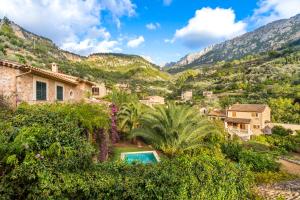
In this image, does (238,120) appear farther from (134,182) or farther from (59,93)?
(134,182)

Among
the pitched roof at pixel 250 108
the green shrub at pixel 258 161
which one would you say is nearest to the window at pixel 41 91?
the green shrub at pixel 258 161

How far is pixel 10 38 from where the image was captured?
169 ft

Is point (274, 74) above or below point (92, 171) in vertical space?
above

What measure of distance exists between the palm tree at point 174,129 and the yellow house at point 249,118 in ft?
107

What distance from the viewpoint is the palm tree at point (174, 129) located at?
15.6 m

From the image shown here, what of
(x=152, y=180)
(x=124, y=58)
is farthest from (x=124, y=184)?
(x=124, y=58)

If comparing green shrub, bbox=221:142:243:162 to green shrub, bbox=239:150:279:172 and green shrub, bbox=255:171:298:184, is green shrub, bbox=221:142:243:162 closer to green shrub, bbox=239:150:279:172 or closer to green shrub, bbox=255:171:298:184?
green shrub, bbox=239:150:279:172

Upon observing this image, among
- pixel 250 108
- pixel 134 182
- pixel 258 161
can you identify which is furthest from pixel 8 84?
pixel 250 108

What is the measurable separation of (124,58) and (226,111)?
114 meters

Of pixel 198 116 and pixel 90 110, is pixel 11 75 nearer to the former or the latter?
pixel 90 110

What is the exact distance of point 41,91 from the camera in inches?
630

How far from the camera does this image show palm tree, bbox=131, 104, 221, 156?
15578 mm

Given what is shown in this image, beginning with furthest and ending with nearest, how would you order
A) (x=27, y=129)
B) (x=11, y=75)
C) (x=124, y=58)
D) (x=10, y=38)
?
(x=124, y=58) < (x=10, y=38) < (x=11, y=75) < (x=27, y=129)

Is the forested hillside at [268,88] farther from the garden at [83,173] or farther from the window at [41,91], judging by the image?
the garden at [83,173]
